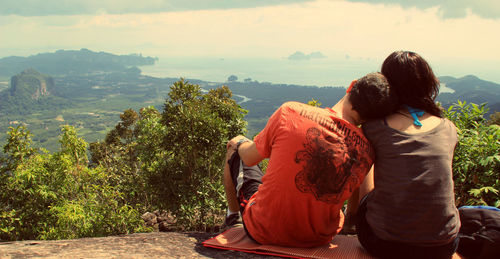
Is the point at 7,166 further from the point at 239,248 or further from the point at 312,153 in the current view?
the point at 312,153

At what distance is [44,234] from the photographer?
23.1 ft

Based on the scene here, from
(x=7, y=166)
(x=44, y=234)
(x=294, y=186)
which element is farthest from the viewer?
(x=7, y=166)

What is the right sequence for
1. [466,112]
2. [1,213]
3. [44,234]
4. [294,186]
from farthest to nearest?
[1,213] < [44,234] < [466,112] < [294,186]

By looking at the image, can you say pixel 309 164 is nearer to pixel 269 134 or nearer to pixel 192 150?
pixel 269 134

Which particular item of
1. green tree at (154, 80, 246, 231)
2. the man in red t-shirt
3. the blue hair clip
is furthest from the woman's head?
green tree at (154, 80, 246, 231)

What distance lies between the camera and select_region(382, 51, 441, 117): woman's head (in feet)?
8.27

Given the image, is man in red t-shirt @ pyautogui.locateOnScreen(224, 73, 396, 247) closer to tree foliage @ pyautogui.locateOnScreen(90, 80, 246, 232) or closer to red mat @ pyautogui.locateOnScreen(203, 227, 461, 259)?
red mat @ pyautogui.locateOnScreen(203, 227, 461, 259)

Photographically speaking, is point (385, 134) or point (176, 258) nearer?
point (385, 134)

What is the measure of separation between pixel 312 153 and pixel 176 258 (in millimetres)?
1517

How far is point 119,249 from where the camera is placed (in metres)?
2.98

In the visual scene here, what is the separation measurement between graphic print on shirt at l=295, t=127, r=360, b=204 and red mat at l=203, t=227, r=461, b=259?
64cm

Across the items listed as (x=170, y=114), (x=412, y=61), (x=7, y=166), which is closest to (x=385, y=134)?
(x=412, y=61)

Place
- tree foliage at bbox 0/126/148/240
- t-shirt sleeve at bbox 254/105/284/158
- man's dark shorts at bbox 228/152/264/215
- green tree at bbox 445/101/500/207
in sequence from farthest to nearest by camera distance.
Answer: tree foliage at bbox 0/126/148/240
green tree at bbox 445/101/500/207
man's dark shorts at bbox 228/152/264/215
t-shirt sleeve at bbox 254/105/284/158

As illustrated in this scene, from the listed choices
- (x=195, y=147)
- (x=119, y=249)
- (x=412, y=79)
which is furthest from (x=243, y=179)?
(x=195, y=147)
